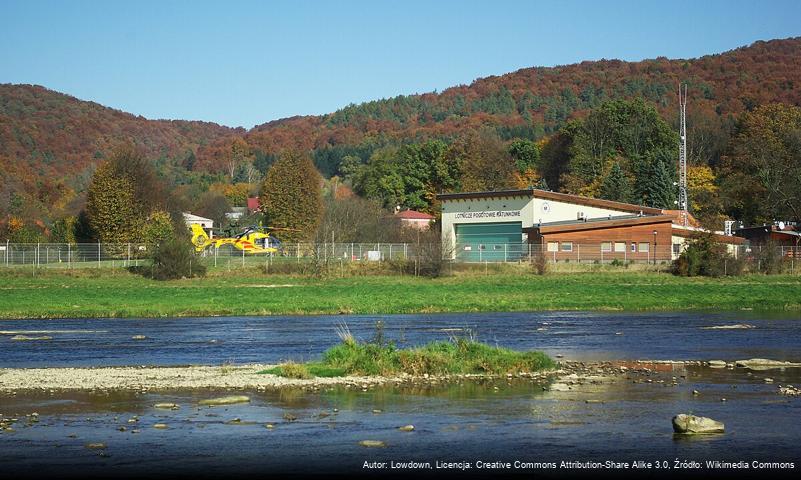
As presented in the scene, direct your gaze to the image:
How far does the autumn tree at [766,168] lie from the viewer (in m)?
99.3

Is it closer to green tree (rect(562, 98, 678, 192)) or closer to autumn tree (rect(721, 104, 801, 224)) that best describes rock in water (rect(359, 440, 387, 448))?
autumn tree (rect(721, 104, 801, 224))

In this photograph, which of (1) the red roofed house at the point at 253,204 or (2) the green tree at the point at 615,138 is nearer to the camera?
(2) the green tree at the point at 615,138

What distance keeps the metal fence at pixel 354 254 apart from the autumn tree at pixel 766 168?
1779 cm

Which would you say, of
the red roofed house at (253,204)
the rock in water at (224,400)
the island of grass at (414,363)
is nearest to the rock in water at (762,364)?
the island of grass at (414,363)

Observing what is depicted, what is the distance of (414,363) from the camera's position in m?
24.1

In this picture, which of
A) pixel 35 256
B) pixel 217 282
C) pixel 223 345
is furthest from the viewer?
pixel 35 256

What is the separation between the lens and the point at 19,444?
1608cm

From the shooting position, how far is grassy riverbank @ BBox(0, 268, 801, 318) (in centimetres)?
5000

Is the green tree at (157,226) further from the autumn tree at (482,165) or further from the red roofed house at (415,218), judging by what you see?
the autumn tree at (482,165)

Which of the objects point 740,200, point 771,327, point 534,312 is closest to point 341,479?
point 771,327

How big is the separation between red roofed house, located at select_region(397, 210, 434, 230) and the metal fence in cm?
3182

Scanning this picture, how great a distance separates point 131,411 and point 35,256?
62474 mm

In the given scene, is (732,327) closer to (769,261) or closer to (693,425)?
(693,425)

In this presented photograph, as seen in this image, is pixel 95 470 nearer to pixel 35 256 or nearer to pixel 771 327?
pixel 771 327
